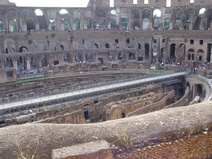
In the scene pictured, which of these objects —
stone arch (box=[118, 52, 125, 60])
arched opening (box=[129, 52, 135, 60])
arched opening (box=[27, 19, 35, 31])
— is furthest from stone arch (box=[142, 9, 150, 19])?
arched opening (box=[27, 19, 35, 31])

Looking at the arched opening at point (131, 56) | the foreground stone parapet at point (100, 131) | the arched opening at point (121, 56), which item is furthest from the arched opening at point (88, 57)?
the foreground stone parapet at point (100, 131)

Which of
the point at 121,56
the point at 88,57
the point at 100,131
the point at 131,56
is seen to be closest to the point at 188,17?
the point at 131,56

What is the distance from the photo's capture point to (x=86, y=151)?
9773 millimetres

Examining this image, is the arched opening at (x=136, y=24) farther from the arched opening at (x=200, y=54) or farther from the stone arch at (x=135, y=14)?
the arched opening at (x=200, y=54)

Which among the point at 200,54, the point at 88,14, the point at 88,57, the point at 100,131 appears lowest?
the point at 100,131

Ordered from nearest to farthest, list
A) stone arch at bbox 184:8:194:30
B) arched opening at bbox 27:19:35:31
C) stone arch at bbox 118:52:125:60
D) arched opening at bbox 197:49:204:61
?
arched opening at bbox 197:49:204:61
stone arch at bbox 118:52:125:60
arched opening at bbox 27:19:35:31
stone arch at bbox 184:8:194:30

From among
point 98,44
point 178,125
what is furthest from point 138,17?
point 178,125

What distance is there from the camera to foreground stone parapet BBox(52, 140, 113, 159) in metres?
9.60

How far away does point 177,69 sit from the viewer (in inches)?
1394

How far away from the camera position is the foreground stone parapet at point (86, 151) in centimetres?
960

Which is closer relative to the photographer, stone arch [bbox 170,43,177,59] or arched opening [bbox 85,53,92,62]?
arched opening [bbox 85,53,92,62]

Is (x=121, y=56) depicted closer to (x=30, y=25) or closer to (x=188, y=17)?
(x=188, y=17)

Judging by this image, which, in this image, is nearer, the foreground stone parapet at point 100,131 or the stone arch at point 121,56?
the foreground stone parapet at point 100,131

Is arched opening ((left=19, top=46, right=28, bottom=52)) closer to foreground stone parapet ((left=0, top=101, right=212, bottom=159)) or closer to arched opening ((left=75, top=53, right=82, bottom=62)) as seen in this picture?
arched opening ((left=75, top=53, right=82, bottom=62))
